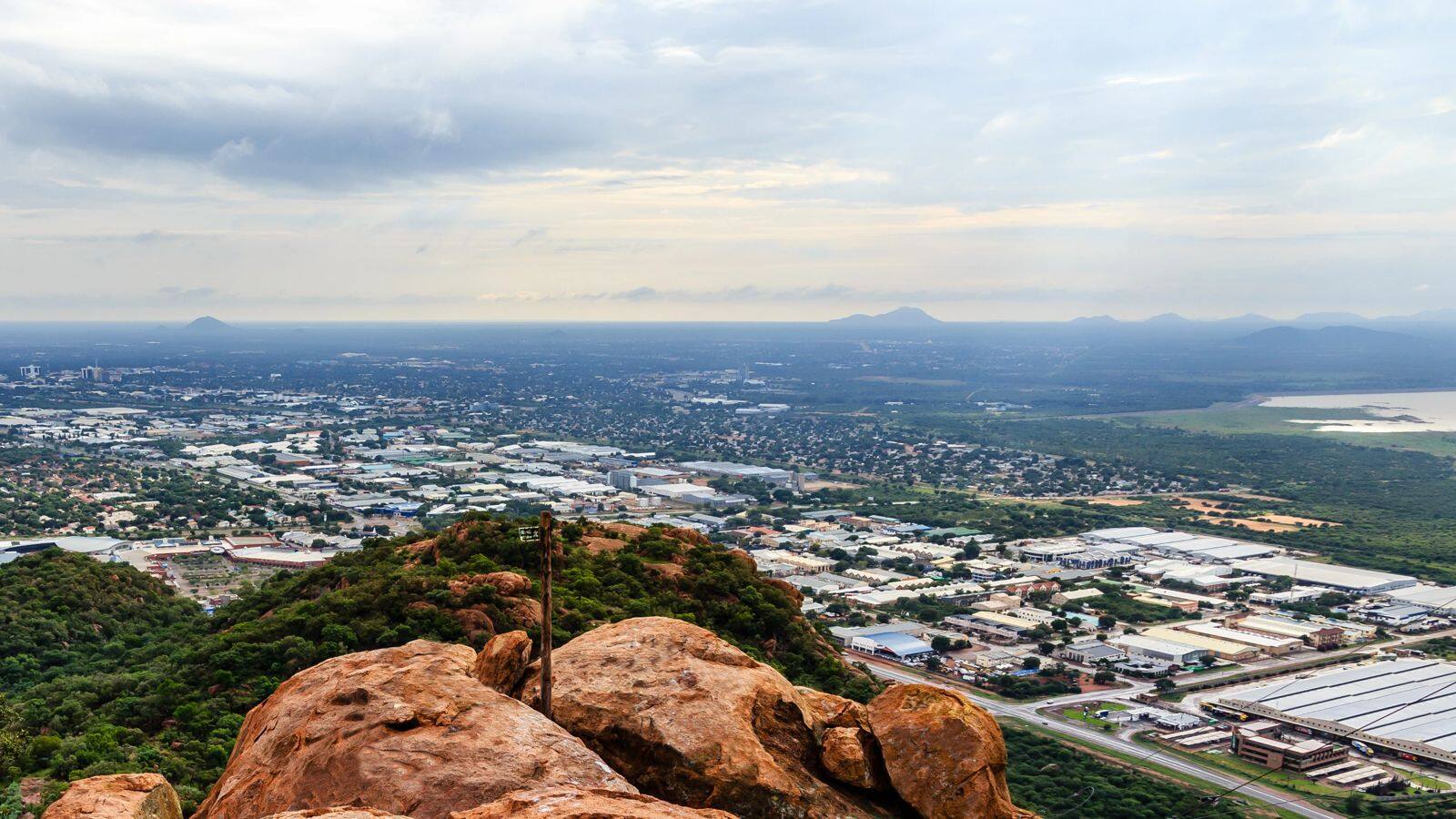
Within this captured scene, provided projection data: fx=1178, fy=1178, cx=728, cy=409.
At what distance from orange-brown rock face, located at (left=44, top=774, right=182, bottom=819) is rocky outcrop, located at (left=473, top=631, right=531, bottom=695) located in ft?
10.7

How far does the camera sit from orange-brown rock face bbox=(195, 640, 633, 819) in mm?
9672

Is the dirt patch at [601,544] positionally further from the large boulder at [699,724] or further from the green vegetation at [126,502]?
the green vegetation at [126,502]

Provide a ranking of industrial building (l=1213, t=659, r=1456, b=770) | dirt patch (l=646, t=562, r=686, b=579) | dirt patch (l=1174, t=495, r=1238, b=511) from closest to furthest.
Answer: dirt patch (l=646, t=562, r=686, b=579) → industrial building (l=1213, t=659, r=1456, b=770) → dirt patch (l=1174, t=495, r=1238, b=511)

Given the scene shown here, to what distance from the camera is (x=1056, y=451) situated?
5448 inches

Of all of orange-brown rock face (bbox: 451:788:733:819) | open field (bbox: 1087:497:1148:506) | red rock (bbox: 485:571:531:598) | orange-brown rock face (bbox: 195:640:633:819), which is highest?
orange-brown rock face (bbox: 451:788:733:819)

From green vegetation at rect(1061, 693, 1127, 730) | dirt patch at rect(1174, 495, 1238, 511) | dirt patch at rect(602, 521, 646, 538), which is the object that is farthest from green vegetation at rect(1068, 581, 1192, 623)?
dirt patch at rect(1174, 495, 1238, 511)

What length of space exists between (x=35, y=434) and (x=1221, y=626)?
4704 inches

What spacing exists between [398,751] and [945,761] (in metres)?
4.99

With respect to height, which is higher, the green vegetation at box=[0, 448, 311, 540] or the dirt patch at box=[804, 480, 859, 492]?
the green vegetation at box=[0, 448, 311, 540]

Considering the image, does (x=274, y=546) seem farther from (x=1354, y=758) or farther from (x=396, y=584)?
(x=1354, y=758)

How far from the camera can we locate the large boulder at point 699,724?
1060 cm

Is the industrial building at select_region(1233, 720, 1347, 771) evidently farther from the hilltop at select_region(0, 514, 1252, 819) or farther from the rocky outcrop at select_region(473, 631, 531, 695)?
the rocky outcrop at select_region(473, 631, 531, 695)

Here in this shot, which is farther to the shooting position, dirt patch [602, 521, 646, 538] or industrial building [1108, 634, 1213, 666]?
industrial building [1108, 634, 1213, 666]

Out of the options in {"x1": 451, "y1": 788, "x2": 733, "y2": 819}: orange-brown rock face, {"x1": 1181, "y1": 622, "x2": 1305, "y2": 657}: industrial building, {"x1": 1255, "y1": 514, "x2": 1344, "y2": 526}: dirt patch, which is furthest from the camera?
{"x1": 1255, "y1": 514, "x2": 1344, "y2": 526}: dirt patch
